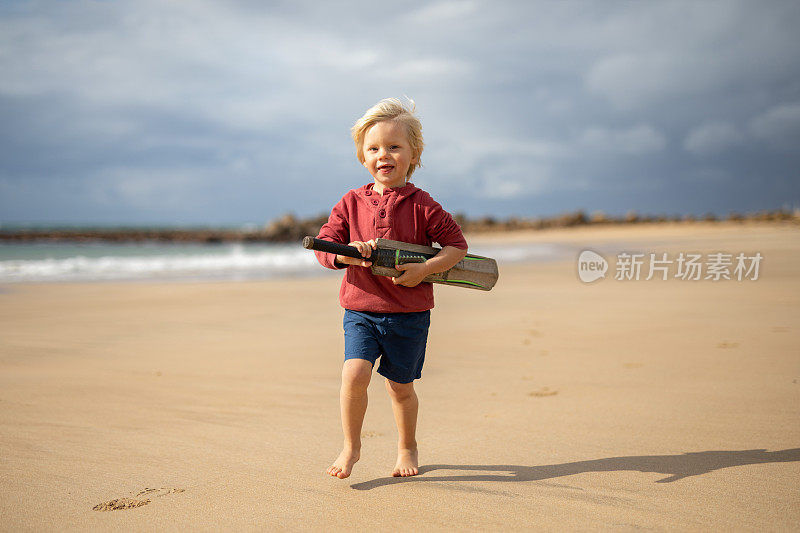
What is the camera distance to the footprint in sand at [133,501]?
249 cm

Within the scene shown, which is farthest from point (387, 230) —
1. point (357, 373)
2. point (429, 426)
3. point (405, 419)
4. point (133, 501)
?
point (133, 501)

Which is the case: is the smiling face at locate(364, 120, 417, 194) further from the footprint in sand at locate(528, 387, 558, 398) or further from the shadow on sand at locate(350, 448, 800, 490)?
the footprint in sand at locate(528, 387, 558, 398)

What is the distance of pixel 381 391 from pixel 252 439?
124cm

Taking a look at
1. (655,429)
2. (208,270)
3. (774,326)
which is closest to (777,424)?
(655,429)

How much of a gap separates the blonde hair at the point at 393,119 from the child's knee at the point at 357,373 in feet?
3.20

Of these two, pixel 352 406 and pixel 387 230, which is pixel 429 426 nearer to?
pixel 352 406

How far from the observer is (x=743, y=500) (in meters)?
2.55

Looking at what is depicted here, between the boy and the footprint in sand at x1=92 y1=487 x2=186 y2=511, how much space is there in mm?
740

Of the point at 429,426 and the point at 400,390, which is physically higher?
the point at 400,390

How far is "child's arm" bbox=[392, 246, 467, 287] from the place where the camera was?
2.70 metres

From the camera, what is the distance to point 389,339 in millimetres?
2846

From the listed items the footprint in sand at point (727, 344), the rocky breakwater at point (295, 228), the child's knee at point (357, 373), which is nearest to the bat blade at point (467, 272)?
the child's knee at point (357, 373)

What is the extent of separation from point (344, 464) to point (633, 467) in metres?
1.41
